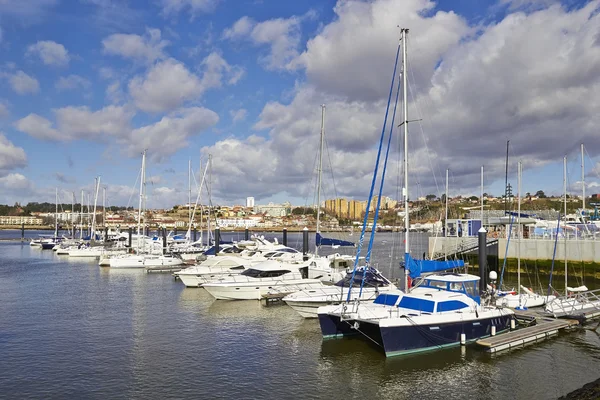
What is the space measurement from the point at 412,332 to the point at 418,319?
525 millimetres

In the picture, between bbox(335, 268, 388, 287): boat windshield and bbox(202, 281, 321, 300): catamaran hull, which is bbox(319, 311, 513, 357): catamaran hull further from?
bbox(202, 281, 321, 300): catamaran hull

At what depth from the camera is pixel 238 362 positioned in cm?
1719

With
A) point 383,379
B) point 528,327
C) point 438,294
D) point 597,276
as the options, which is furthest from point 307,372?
point 597,276

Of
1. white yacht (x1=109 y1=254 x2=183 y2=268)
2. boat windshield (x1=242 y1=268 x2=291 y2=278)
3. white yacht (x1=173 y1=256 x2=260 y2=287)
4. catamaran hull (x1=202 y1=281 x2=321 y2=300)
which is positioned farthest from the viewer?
white yacht (x1=109 y1=254 x2=183 y2=268)

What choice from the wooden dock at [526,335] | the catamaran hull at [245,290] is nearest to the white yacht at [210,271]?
the catamaran hull at [245,290]

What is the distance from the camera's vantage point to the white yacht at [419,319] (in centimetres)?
1733

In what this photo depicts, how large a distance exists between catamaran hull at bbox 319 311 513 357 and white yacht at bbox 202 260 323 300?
982 cm

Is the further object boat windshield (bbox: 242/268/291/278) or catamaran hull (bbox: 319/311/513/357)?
boat windshield (bbox: 242/268/291/278)

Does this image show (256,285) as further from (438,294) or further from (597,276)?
(597,276)

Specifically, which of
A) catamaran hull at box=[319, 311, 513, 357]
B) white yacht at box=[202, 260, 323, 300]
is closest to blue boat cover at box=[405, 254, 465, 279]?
catamaran hull at box=[319, 311, 513, 357]

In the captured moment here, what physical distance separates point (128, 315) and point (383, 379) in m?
15.9

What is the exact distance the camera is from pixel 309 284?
1216 inches

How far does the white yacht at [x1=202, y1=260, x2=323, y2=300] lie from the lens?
29531 millimetres

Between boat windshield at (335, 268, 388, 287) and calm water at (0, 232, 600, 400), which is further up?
boat windshield at (335, 268, 388, 287)
